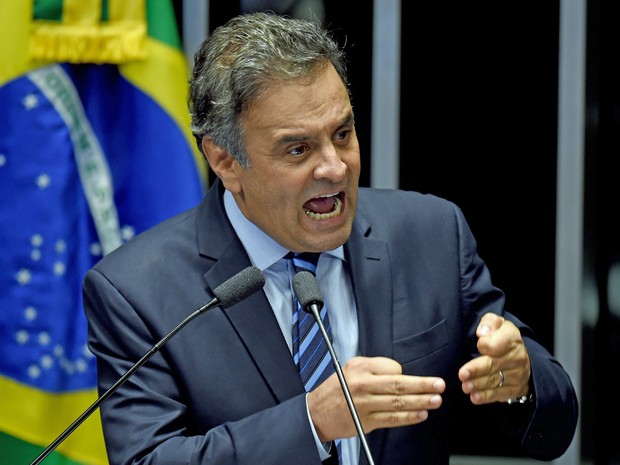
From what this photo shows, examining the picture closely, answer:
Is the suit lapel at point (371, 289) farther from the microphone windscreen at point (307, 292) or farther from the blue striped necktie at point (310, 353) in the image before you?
the microphone windscreen at point (307, 292)

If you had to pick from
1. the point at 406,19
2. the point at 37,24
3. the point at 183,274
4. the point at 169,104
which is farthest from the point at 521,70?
the point at 183,274

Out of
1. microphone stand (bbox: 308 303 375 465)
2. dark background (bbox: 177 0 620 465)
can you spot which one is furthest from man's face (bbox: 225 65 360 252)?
dark background (bbox: 177 0 620 465)

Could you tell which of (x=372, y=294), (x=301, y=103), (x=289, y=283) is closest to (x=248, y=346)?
(x=289, y=283)

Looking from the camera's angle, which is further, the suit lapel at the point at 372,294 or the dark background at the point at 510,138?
the dark background at the point at 510,138

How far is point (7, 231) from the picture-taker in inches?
143

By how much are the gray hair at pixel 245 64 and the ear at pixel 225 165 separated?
33mm

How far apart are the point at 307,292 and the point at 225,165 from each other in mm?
650

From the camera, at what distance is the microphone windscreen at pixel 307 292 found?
1989 millimetres

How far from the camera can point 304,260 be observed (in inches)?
99.3

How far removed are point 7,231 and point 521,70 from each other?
175cm

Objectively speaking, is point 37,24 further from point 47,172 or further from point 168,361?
point 168,361

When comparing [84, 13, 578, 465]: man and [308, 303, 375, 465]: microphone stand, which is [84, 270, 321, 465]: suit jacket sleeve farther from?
[308, 303, 375, 465]: microphone stand

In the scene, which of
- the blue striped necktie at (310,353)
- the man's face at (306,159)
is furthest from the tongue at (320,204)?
the blue striped necktie at (310,353)

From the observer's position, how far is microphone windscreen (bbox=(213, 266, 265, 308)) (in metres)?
2.01
